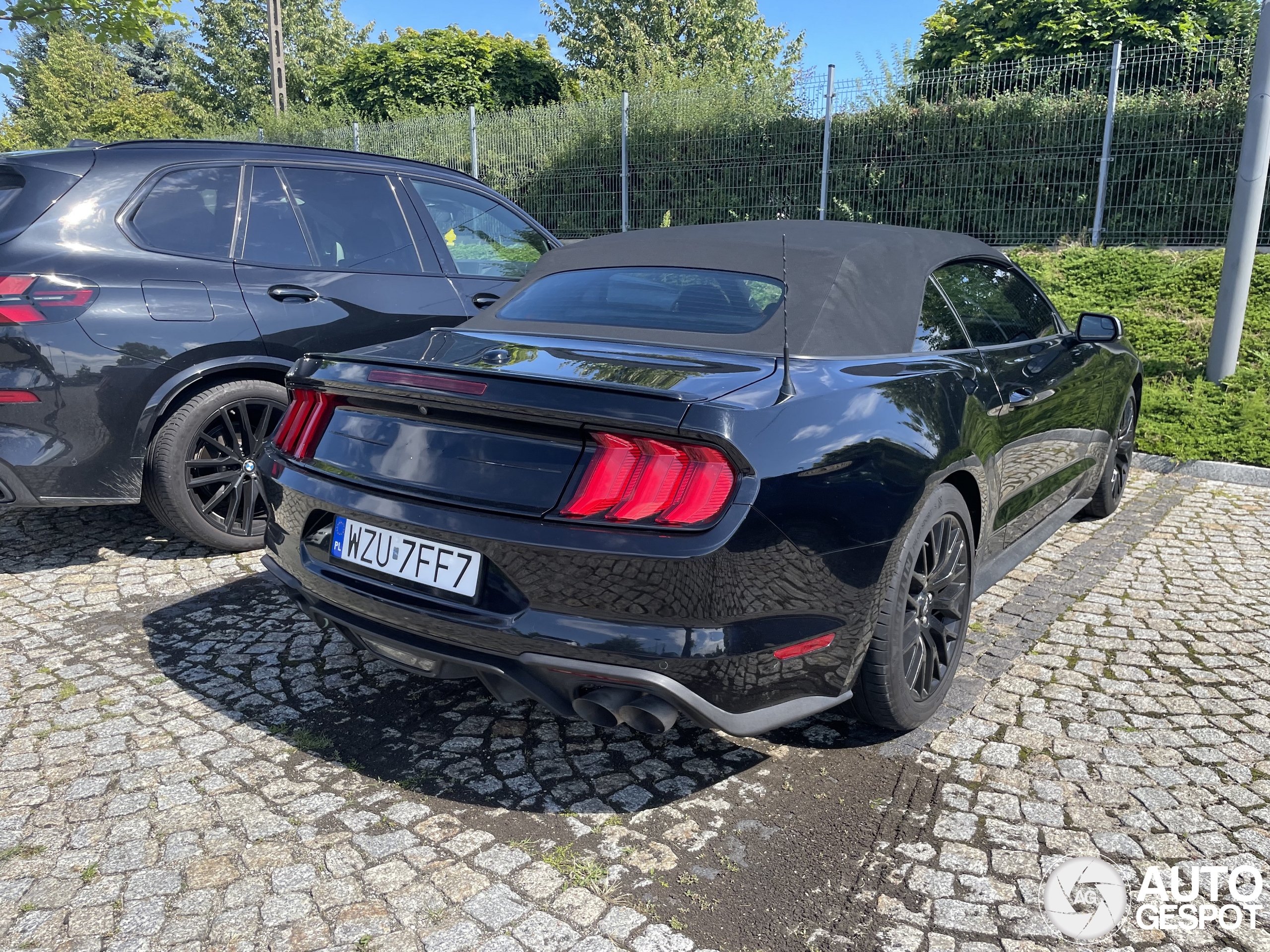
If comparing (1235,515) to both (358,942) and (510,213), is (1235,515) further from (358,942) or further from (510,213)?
(358,942)

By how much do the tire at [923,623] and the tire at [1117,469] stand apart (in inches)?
94.6

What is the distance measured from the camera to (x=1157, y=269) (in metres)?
10.7

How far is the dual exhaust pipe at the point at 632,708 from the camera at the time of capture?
227cm

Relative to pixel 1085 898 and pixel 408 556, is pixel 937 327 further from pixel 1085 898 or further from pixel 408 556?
pixel 408 556

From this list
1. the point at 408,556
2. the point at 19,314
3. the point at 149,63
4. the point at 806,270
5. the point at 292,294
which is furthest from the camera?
the point at 149,63

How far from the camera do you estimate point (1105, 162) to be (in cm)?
1230

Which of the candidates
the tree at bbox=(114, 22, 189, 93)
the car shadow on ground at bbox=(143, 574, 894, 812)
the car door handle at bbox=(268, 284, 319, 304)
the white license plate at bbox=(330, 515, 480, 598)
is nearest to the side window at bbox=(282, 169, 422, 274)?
the car door handle at bbox=(268, 284, 319, 304)

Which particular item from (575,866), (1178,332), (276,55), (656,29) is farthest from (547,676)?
(656,29)

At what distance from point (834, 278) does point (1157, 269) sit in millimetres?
9394

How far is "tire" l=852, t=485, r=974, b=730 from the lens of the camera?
2660 mm

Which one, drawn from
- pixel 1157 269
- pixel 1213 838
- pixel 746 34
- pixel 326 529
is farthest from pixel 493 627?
pixel 746 34

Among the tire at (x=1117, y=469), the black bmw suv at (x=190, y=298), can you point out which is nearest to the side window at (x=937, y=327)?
the tire at (x=1117, y=469)

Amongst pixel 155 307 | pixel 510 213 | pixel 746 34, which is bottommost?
pixel 155 307

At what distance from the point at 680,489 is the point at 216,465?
3007mm
